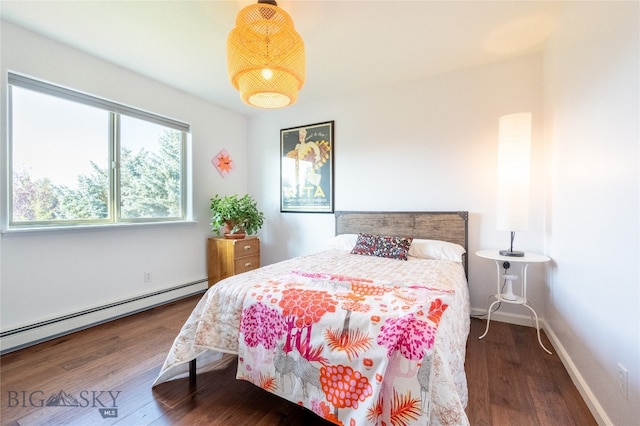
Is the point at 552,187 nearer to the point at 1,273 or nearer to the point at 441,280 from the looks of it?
the point at 441,280

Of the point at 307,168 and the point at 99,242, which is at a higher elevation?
the point at 307,168

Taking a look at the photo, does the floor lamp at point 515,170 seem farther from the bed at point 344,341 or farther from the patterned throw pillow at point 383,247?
the patterned throw pillow at point 383,247

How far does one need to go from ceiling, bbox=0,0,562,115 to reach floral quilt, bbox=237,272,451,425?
1.93 metres

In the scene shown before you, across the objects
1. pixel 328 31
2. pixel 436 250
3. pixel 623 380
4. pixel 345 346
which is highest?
pixel 328 31

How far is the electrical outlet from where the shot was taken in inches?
45.2

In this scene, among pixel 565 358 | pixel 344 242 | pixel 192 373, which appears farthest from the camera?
pixel 344 242

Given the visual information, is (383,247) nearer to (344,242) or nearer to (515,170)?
(344,242)

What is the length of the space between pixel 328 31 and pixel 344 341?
2233 mm

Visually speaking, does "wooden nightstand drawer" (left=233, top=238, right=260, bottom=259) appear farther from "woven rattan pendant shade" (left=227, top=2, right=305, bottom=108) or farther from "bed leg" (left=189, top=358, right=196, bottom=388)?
"woven rattan pendant shade" (left=227, top=2, right=305, bottom=108)

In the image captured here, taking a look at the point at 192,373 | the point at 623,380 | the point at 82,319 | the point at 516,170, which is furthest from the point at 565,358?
the point at 82,319

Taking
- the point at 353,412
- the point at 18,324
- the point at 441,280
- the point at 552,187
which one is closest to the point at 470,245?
the point at 552,187

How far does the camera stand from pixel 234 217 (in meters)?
3.39

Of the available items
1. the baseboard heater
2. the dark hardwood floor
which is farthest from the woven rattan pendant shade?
the baseboard heater

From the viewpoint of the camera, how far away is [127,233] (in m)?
2.78
